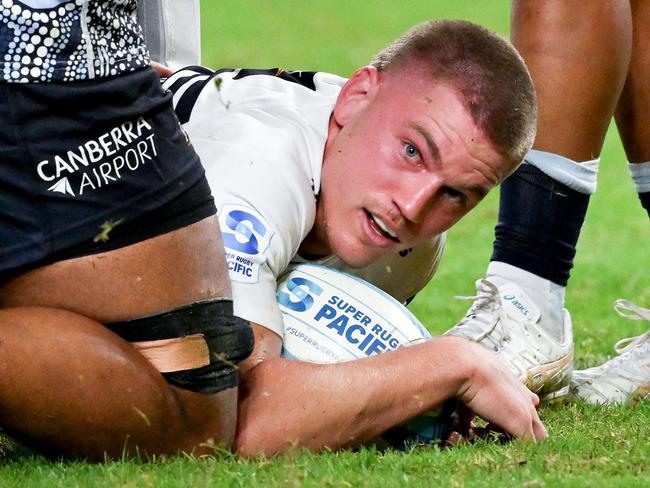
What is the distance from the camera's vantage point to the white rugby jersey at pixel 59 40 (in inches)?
113

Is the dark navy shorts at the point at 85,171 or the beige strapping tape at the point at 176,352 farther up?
the dark navy shorts at the point at 85,171

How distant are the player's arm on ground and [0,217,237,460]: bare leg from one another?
0.45ft

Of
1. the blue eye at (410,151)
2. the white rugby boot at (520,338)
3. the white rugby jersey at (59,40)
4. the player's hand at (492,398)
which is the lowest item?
the white rugby boot at (520,338)

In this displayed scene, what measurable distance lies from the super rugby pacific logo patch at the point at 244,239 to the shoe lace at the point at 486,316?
3.22ft

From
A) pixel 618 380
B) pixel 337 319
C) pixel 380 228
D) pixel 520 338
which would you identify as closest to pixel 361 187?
pixel 380 228

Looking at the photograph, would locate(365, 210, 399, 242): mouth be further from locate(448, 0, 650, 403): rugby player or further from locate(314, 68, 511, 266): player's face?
locate(448, 0, 650, 403): rugby player

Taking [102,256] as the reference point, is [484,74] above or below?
above

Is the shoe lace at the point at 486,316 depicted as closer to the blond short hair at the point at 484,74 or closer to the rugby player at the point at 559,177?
the rugby player at the point at 559,177

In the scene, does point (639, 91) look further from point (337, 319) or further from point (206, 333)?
point (206, 333)

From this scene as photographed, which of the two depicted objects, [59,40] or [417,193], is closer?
[59,40]

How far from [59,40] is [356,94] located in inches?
47.2

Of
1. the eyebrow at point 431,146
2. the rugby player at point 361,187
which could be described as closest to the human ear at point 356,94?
the rugby player at point 361,187

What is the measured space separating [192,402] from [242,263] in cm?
41

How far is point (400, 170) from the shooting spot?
140 inches
